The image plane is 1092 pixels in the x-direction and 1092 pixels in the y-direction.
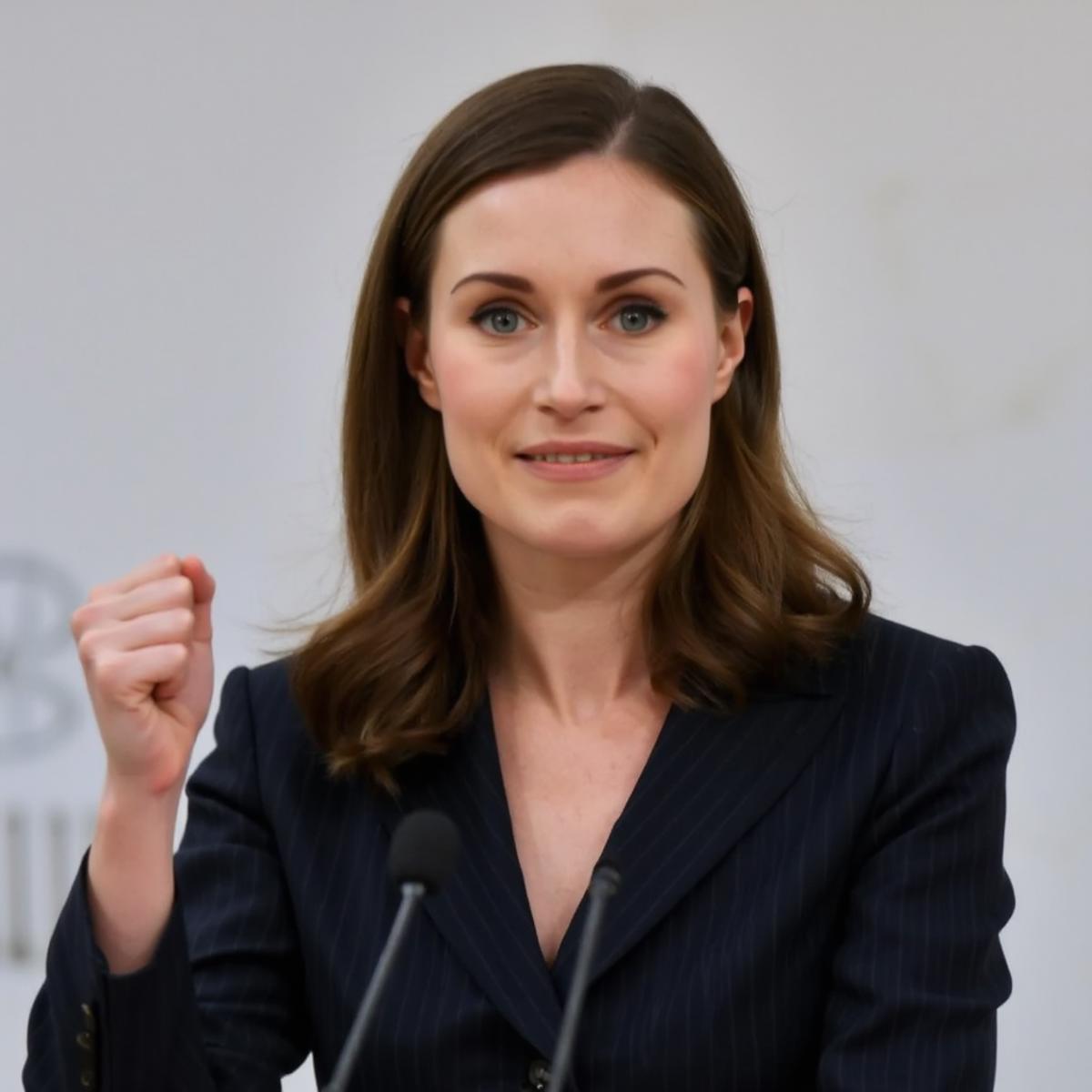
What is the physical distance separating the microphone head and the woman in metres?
0.31

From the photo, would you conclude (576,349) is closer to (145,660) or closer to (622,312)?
(622,312)

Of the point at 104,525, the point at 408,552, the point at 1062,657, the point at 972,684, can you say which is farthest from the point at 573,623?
the point at 104,525

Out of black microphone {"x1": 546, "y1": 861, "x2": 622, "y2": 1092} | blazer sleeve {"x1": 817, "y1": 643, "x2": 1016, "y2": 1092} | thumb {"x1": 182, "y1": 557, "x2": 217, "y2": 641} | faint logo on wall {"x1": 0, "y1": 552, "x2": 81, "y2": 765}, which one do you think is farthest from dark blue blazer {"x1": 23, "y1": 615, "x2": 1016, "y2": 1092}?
faint logo on wall {"x1": 0, "y1": 552, "x2": 81, "y2": 765}

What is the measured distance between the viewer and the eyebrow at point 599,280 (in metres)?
1.44

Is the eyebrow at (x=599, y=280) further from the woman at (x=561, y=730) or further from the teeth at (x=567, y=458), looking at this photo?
the teeth at (x=567, y=458)

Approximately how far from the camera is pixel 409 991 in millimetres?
1449

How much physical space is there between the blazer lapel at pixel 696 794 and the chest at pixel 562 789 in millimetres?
36

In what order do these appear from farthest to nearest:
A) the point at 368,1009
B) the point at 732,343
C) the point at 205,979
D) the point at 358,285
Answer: the point at 358,285
the point at 732,343
the point at 205,979
the point at 368,1009

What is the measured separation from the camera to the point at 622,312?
4.83 feet

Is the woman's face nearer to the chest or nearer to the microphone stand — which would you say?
the chest

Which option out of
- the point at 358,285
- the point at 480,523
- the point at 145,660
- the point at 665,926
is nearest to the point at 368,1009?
the point at 145,660

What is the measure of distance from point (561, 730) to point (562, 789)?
0.20 feet

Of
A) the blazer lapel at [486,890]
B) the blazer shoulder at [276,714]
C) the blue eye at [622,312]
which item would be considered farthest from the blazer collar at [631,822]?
the blue eye at [622,312]

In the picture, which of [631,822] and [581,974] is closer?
[581,974]
